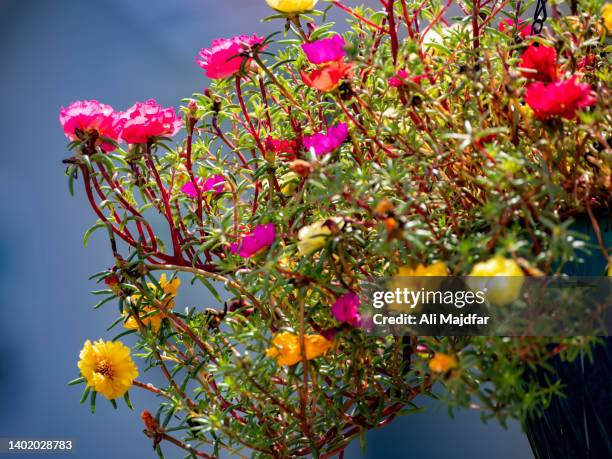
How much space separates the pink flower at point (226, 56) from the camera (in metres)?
0.86

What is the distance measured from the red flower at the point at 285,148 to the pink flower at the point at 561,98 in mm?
320

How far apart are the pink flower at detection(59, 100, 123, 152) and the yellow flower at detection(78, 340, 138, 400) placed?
215 millimetres

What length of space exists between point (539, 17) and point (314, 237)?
1.26ft

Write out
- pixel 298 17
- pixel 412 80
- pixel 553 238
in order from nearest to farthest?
pixel 553 238 → pixel 412 80 → pixel 298 17

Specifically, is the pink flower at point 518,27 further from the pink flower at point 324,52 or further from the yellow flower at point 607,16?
the pink flower at point 324,52

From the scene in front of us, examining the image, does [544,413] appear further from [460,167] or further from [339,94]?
[339,94]

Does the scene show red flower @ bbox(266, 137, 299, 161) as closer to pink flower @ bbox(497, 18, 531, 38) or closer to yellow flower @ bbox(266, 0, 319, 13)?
yellow flower @ bbox(266, 0, 319, 13)

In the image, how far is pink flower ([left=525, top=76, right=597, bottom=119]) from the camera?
0.63 m

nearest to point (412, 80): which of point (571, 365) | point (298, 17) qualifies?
point (298, 17)

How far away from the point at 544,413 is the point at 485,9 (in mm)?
419

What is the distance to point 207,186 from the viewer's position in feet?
3.20

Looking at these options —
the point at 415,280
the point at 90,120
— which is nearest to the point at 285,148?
the point at 90,120

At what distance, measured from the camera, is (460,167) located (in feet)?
2.41

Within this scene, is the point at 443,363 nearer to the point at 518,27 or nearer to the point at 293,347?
the point at 293,347
